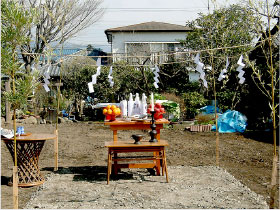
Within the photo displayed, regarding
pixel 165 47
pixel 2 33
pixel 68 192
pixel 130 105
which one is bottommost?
pixel 68 192

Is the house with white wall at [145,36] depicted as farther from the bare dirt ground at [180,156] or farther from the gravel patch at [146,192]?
the gravel patch at [146,192]

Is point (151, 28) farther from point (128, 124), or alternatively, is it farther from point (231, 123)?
point (128, 124)

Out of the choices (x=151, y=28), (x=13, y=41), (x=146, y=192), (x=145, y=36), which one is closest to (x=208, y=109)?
(x=146, y=192)

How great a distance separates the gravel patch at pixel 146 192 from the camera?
4.45m

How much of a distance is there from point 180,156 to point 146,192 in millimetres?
2985

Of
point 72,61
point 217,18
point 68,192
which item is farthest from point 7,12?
point 72,61

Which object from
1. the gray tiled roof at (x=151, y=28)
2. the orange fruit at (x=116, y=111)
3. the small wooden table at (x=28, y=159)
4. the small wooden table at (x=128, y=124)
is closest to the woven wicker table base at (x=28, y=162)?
the small wooden table at (x=28, y=159)

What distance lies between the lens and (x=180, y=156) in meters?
7.91

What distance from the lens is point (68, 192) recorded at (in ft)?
16.6

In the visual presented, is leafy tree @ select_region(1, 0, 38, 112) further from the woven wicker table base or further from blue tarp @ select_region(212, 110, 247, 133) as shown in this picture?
blue tarp @ select_region(212, 110, 247, 133)

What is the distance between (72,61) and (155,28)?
8.05 m

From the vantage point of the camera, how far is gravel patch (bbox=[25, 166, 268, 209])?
4.45 meters

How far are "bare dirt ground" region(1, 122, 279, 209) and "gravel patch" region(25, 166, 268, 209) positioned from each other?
15cm

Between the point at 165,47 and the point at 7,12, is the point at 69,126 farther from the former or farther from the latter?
the point at 165,47
